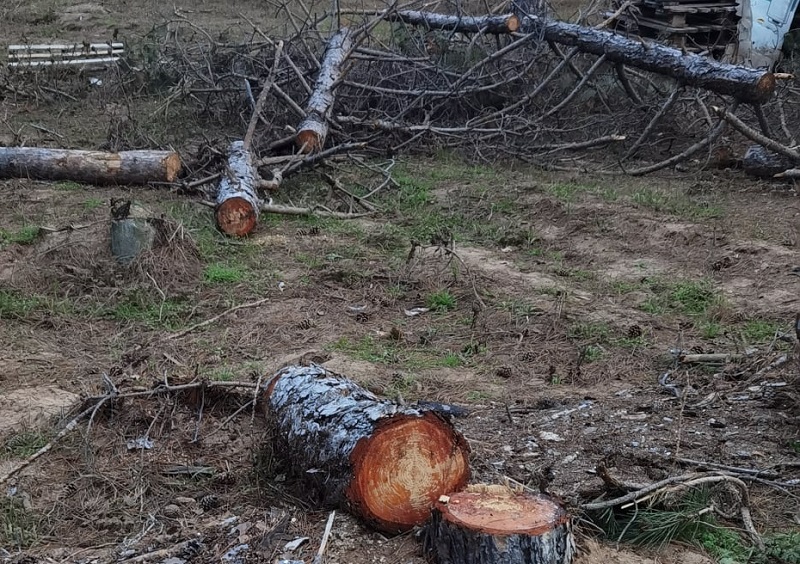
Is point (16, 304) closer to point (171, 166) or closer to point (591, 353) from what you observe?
point (171, 166)

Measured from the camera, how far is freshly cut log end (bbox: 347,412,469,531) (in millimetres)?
3039

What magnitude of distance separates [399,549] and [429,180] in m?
6.50

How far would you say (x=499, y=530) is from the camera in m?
2.62

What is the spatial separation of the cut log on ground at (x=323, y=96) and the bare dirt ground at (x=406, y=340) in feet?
2.02

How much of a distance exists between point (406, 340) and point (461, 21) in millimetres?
6902

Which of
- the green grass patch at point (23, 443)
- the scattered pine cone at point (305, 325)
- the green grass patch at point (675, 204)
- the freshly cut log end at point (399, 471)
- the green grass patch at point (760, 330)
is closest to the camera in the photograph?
the freshly cut log end at point (399, 471)

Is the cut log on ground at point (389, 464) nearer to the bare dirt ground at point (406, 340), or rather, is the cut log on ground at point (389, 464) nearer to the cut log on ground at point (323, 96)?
the bare dirt ground at point (406, 340)

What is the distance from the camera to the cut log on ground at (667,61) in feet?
28.6

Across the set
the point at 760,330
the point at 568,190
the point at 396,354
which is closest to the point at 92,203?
the point at 396,354

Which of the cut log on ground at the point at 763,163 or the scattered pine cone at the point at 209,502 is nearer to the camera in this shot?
the scattered pine cone at the point at 209,502

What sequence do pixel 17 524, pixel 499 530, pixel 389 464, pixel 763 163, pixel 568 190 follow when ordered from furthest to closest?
pixel 763 163 → pixel 568 190 → pixel 17 524 → pixel 389 464 → pixel 499 530

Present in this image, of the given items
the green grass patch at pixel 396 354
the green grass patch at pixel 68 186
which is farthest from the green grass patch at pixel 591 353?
the green grass patch at pixel 68 186

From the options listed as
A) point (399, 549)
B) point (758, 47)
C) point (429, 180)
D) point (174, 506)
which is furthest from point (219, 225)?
point (758, 47)

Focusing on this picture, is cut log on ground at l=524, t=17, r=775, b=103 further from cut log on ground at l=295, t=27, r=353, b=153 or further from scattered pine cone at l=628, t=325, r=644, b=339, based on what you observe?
scattered pine cone at l=628, t=325, r=644, b=339
